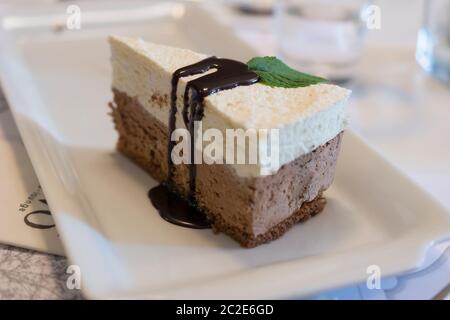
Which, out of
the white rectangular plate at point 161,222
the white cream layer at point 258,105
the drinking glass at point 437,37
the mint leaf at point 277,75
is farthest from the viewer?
the drinking glass at point 437,37

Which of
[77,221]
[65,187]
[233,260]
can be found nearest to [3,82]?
[65,187]

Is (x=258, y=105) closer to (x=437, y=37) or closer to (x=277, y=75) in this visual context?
(x=277, y=75)

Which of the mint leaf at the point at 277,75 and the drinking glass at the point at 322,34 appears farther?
the drinking glass at the point at 322,34

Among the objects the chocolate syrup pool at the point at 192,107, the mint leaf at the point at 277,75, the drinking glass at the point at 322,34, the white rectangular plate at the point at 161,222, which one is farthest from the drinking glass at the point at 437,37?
the chocolate syrup pool at the point at 192,107

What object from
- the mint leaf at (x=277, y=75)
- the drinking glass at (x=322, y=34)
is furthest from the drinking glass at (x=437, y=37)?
the mint leaf at (x=277, y=75)

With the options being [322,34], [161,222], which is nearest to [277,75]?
[161,222]

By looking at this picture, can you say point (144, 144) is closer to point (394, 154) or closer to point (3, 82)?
point (3, 82)

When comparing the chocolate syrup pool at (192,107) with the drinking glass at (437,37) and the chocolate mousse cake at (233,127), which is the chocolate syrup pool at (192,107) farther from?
the drinking glass at (437,37)

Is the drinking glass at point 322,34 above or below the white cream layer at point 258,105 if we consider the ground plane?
below

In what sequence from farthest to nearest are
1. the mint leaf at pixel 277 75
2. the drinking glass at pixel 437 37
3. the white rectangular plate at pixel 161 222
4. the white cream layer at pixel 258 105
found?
the drinking glass at pixel 437 37
the mint leaf at pixel 277 75
the white cream layer at pixel 258 105
the white rectangular plate at pixel 161 222
